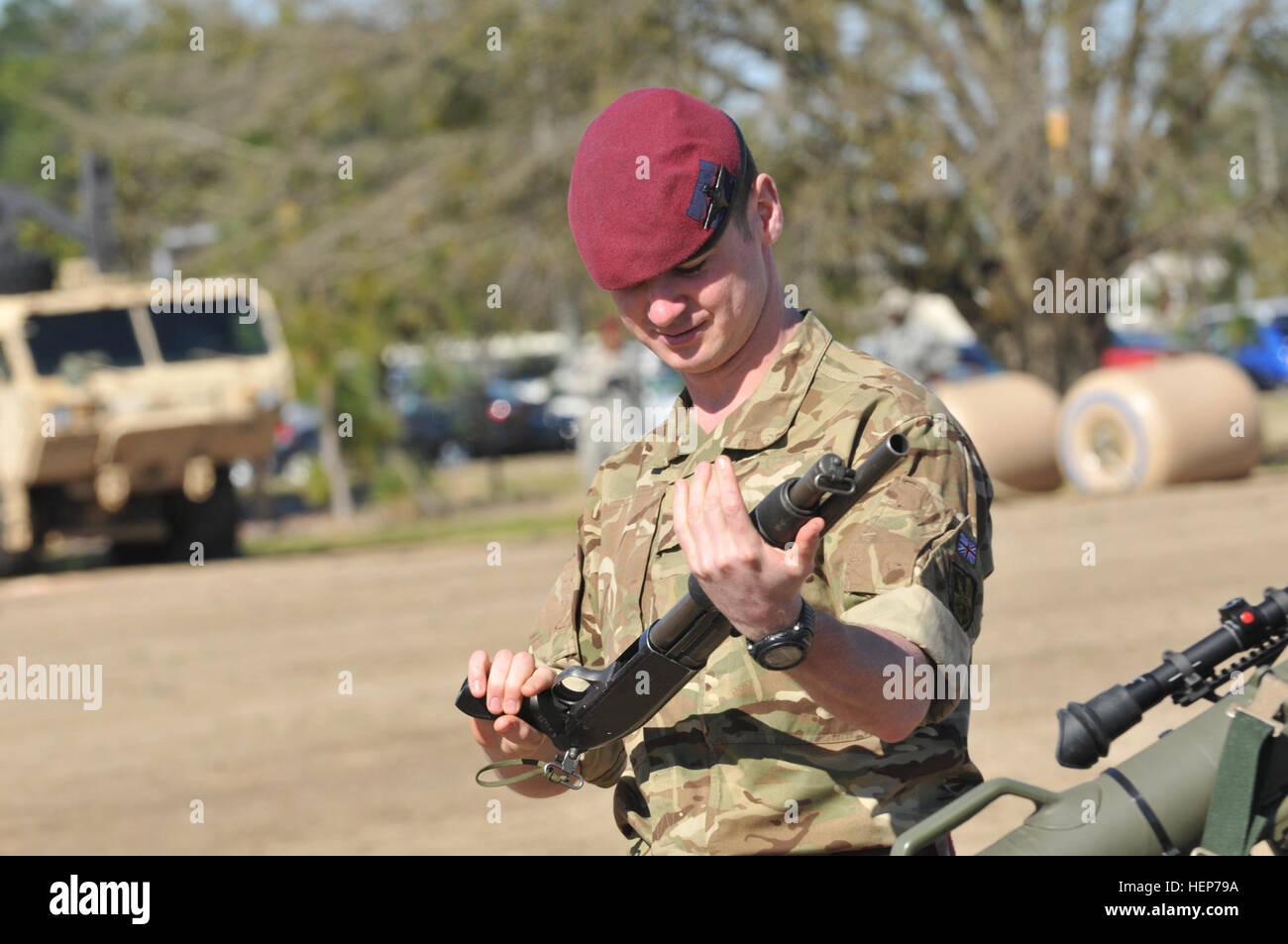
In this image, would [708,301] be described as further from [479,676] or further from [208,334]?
[208,334]

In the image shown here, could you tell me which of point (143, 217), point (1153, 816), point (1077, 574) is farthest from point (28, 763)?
point (143, 217)

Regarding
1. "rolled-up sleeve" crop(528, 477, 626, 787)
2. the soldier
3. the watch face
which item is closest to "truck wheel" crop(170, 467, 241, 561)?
"rolled-up sleeve" crop(528, 477, 626, 787)

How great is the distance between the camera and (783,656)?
1690 millimetres

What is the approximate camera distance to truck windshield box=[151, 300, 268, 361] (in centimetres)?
1631

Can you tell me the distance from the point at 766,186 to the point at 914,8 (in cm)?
1747

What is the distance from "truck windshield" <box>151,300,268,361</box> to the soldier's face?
48.4ft

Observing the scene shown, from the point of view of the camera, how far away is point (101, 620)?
42.4ft

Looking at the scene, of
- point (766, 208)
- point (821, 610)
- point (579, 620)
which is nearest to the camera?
point (821, 610)

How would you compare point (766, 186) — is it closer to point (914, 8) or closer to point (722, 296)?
point (722, 296)

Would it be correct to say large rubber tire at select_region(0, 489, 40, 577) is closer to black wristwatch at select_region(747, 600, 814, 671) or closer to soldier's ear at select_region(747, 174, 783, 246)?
soldier's ear at select_region(747, 174, 783, 246)

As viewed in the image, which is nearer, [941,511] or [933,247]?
[941,511]
